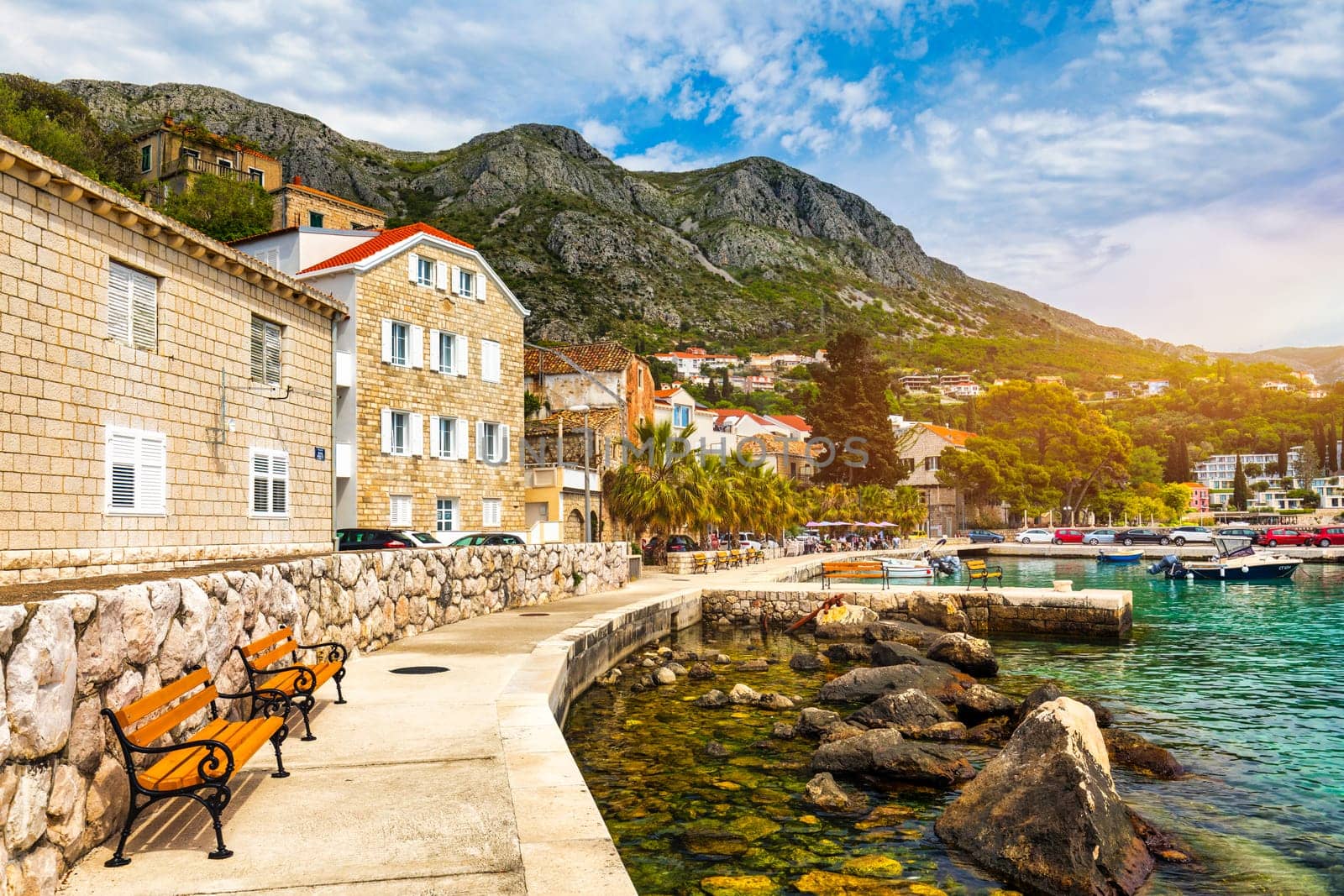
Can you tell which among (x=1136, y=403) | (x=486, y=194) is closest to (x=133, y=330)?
(x=486, y=194)

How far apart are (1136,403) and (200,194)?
499 ft

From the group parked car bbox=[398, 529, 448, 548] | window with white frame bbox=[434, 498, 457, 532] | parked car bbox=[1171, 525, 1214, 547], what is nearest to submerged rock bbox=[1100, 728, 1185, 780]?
parked car bbox=[398, 529, 448, 548]

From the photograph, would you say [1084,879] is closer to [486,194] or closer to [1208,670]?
[1208,670]

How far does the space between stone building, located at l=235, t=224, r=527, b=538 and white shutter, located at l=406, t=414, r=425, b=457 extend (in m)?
0.05

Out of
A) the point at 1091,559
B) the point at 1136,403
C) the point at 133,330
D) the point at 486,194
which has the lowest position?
the point at 1091,559

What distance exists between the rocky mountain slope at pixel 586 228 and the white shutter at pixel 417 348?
2729 inches

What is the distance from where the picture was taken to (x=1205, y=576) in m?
46.7

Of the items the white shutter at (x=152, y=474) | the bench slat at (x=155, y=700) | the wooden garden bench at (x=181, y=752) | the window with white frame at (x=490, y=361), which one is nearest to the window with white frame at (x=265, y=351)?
the white shutter at (x=152, y=474)

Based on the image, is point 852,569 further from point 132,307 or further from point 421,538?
point 132,307

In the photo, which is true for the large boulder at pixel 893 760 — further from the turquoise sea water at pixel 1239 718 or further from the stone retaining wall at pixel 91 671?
the stone retaining wall at pixel 91 671

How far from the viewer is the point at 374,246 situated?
112ft

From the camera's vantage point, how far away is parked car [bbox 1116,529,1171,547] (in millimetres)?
68062

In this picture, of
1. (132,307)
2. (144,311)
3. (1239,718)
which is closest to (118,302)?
(132,307)

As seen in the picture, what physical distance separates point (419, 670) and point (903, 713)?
7.46 m
